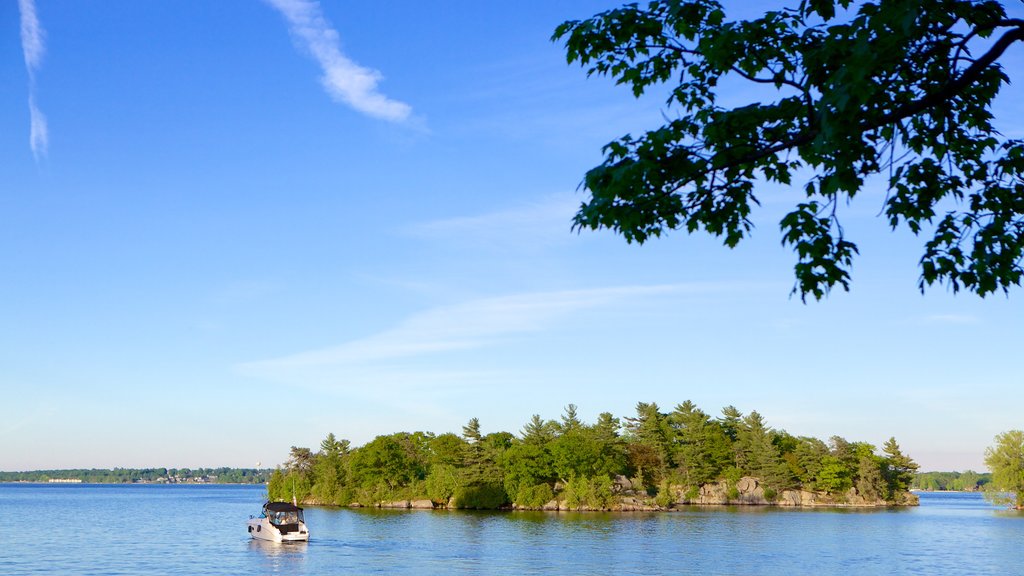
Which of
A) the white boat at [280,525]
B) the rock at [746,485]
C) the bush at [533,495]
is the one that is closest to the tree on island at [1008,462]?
the rock at [746,485]

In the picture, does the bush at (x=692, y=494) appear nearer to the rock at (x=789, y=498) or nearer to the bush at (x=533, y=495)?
the rock at (x=789, y=498)

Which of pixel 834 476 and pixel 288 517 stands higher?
pixel 834 476

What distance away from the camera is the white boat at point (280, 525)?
57359 millimetres

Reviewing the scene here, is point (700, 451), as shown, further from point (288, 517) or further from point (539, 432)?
point (288, 517)

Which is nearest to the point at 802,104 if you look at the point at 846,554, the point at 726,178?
the point at 726,178

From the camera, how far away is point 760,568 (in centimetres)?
4381

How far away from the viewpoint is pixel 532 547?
2088 inches

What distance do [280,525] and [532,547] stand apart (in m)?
17.2

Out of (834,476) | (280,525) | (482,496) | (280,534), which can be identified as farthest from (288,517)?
(834,476)

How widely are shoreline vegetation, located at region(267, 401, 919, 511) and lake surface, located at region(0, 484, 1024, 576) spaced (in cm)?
1413

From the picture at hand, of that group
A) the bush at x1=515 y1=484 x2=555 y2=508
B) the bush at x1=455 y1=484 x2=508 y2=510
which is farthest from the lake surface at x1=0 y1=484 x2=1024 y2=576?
the bush at x1=455 y1=484 x2=508 y2=510

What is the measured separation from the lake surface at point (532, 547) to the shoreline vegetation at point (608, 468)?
46.4ft

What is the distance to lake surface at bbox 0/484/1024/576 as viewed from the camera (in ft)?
146

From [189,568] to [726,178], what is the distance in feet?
146
